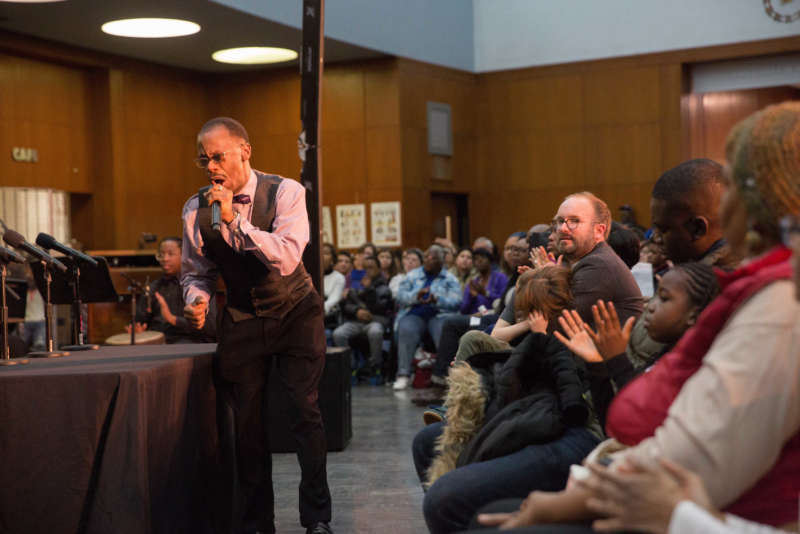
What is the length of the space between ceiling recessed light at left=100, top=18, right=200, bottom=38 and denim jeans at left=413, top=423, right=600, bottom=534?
963cm

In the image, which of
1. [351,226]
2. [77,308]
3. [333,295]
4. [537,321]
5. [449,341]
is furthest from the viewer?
[351,226]

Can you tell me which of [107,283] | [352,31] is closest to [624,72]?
[352,31]

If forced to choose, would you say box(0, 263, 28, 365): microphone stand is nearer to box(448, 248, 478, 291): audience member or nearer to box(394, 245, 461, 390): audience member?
box(394, 245, 461, 390): audience member

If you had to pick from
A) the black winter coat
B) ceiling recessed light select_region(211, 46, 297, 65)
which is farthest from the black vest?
ceiling recessed light select_region(211, 46, 297, 65)

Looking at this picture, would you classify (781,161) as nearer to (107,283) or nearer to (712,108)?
(107,283)

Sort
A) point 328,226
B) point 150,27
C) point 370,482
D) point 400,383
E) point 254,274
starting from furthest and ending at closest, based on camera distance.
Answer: point 328,226
point 150,27
point 400,383
point 370,482
point 254,274

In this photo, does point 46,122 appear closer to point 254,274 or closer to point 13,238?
point 13,238

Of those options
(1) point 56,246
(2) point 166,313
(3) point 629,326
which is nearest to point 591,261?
(3) point 629,326

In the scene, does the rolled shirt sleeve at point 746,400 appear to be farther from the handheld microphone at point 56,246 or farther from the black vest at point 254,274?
the handheld microphone at point 56,246

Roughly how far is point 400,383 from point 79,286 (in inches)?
180

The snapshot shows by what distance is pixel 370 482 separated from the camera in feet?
15.0

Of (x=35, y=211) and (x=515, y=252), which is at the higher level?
(x=35, y=211)

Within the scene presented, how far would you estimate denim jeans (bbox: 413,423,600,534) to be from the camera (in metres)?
2.37

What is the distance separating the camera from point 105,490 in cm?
282
